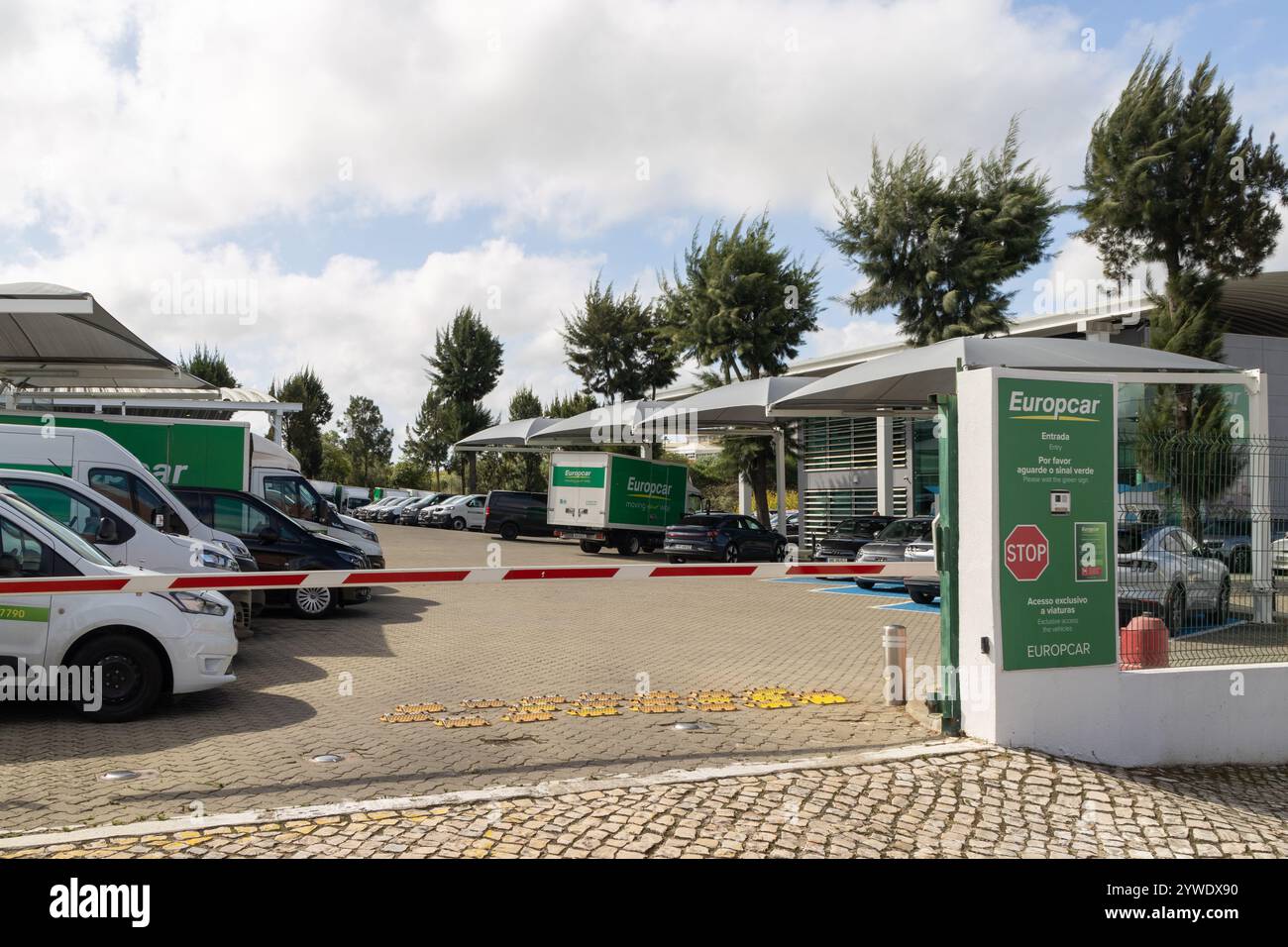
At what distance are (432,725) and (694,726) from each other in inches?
74.3

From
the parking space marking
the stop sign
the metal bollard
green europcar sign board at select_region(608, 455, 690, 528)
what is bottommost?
the parking space marking

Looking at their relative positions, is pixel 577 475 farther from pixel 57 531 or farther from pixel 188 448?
pixel 57 531

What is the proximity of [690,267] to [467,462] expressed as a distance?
24.9 meters

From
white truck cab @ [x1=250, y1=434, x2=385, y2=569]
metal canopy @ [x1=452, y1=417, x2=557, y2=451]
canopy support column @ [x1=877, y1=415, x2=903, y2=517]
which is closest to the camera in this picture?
white truck cab @ [x1=250, y1=434, x2=385, y2=569]

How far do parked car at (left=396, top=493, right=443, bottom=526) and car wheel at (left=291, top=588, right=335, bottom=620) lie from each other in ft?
110

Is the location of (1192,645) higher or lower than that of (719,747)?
higher

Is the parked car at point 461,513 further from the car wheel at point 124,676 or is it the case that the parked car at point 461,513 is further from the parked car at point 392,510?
the car wheel at point 124,676

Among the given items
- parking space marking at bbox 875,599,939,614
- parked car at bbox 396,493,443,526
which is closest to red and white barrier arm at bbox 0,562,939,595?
parking space marking at bbox 875,599,939,614

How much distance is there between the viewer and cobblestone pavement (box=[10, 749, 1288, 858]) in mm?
4758

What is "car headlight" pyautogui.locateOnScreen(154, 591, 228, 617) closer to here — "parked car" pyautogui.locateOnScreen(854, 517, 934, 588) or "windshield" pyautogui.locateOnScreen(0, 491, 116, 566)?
"windshield" pyautogui.locateOnScreen(0, 491, 116, 566)

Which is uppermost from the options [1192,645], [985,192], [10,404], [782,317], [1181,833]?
[985,192]

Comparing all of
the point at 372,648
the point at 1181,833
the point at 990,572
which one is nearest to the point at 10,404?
the point at 372,648
